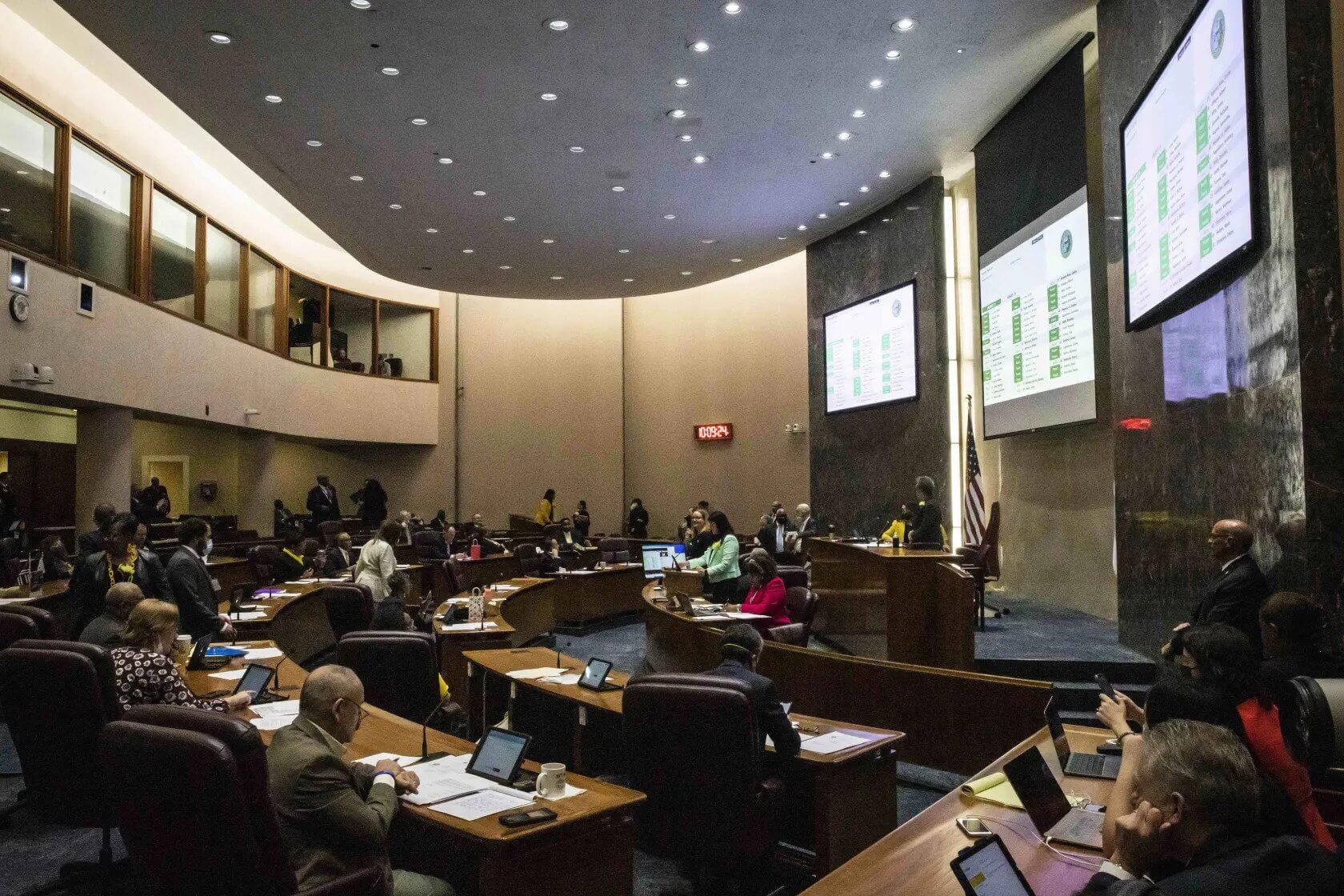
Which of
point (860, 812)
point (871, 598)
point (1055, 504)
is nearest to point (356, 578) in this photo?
point (871, 598)

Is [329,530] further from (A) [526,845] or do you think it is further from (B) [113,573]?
(A) [526,845]

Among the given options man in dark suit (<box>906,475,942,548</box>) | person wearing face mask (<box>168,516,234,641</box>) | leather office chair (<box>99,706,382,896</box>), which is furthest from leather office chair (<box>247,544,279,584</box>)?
leather office chair (<box>99,706,382,896</box>)

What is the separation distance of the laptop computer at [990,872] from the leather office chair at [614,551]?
35.4 ft

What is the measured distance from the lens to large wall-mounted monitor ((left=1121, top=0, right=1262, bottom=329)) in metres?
4.25

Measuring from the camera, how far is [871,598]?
25.3 ft

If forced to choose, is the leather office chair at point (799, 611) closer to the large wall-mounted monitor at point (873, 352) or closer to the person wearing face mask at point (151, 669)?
the person wearing face mask at point (151, 669)

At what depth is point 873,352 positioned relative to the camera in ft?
38.3

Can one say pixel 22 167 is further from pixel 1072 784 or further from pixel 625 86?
pixel 1072 784

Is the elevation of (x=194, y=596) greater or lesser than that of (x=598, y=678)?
greater

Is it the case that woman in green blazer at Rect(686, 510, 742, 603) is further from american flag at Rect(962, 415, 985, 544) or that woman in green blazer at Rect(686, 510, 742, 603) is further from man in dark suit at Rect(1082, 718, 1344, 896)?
man in dark suit at Rect(1082, 718, 1344, 896)

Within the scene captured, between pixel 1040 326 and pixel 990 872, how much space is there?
7.50 m

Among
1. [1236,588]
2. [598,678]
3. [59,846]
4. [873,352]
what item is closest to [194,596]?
[59,846]

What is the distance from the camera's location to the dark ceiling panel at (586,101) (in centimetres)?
697

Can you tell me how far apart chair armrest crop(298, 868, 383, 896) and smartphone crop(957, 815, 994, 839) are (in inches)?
59.4
